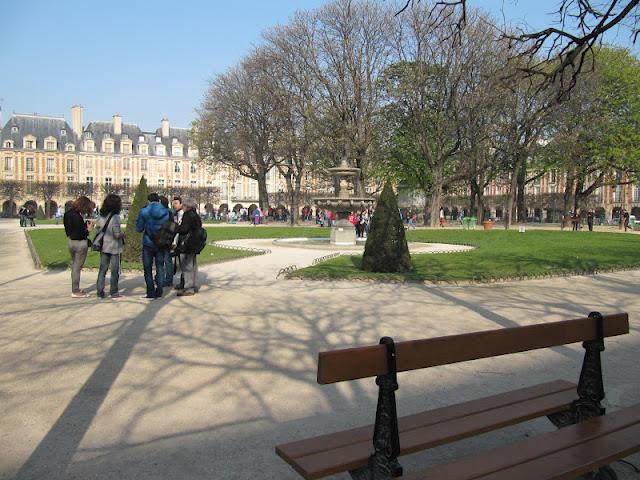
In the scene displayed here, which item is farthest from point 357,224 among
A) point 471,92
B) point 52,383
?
point 52,383

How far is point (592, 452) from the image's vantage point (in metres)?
2.62

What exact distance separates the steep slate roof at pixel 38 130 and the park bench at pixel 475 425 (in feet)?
271

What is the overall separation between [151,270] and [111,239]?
0.74 metres

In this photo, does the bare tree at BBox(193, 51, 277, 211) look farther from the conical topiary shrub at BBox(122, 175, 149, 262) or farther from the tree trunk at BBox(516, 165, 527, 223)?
the conical topiary shrub at BBox(122, 175, 149, 262)

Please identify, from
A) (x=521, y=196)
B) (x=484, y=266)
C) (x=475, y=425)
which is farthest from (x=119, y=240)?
(x=521, y=196)

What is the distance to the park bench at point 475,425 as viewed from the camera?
238 cm

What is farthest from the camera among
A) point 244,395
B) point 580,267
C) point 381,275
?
point 580,267

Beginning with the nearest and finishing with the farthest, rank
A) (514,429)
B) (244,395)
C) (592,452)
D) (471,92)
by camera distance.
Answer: (592,452) → (514,429) → (244,395) → (471,92)

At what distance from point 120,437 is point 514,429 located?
2474mm

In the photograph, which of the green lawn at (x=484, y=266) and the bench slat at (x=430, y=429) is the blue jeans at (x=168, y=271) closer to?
the green lawn at (x=484, y=266)

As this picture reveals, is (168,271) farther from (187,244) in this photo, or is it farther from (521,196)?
(521,196)

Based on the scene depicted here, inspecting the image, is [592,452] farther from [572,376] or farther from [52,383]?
[52,383]

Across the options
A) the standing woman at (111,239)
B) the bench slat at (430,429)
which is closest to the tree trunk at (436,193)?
the standing woman at (111,239)

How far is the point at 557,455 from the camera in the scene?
259 centimetres
